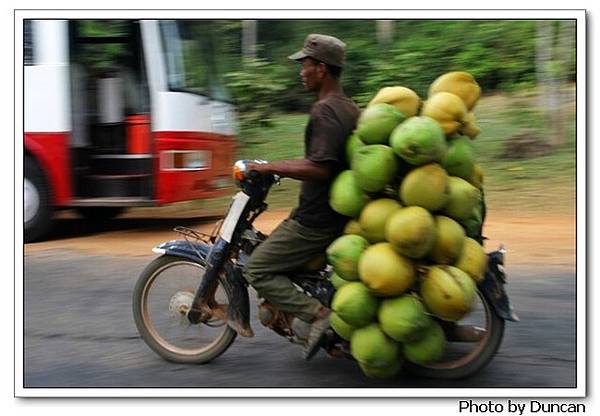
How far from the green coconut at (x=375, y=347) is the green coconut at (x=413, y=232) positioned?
404mm

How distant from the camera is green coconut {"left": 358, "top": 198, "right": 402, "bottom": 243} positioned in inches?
157

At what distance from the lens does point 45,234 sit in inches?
283

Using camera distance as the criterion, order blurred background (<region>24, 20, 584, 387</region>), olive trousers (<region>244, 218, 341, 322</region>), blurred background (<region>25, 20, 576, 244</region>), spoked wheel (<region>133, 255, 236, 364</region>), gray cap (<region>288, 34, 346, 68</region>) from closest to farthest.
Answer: gray cap (<region>288, 34, 346, 68</region>) → olive trousers (<region>244, 218, 341, 322</region>) → spoked wheel (<region>133, 255, 236, 364</region>) → blurred background (<region>24, 20, 584, 387</region>) → blurred background (<region>25, 20, 576, 244</region>)

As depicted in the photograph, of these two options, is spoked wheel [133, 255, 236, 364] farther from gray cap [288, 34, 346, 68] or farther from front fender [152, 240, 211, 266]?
gray cap [288, 34, 346, 68]

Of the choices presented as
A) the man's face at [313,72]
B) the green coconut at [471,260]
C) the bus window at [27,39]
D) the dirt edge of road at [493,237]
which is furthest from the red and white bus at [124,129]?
the green coconut at [471,260]

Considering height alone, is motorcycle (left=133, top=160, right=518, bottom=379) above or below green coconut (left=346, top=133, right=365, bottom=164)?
below

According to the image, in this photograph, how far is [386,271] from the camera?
392cm

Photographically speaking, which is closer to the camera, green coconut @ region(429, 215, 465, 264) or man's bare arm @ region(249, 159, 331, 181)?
green coconut @ region(429, 215, 465, 264)

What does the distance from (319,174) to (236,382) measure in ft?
3.94

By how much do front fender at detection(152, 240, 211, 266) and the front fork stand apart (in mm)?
79

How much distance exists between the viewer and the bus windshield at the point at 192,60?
684cm

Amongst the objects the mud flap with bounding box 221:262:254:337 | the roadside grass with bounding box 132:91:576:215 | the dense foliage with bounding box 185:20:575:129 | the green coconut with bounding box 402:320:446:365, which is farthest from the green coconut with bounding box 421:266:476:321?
the roadside grass with bounding box 132:91:576:215
